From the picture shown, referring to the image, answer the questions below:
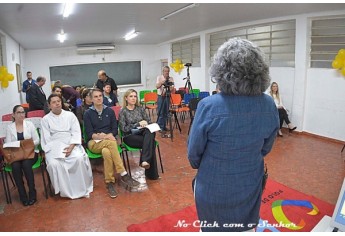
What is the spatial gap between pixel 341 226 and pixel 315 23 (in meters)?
4.84

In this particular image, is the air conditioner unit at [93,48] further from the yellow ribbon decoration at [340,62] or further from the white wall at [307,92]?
the yellow ribbon decoration at [340,62]

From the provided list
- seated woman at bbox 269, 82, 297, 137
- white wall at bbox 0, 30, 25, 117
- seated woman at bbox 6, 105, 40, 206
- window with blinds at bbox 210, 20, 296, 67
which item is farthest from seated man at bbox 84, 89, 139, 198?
seated woman at bbox 269, 82, 297, 137

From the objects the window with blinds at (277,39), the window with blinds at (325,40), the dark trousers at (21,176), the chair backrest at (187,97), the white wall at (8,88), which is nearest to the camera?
the dark trousers at (21,176)

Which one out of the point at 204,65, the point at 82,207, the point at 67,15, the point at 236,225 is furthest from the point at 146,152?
the point at 204,65

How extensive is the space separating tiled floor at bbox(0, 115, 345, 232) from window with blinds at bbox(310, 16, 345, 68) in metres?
1.90

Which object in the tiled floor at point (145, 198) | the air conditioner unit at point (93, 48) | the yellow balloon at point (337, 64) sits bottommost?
the tiled floor at point (145, 198)

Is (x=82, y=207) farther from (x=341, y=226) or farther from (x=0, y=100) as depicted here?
(x=0, y=100)

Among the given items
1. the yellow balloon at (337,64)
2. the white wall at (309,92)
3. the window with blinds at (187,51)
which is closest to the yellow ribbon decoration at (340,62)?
the yellow balloon at (337,64)

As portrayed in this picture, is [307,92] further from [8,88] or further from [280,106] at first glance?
[8,88]

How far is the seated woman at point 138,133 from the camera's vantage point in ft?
11.0

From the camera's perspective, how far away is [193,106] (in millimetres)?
5527

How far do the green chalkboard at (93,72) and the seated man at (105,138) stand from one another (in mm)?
7821

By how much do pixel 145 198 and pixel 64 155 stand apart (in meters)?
1.05

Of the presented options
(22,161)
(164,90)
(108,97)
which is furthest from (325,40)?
(22,161)
